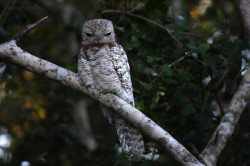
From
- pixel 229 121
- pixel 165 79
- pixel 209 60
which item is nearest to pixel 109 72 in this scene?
pixel 165 79

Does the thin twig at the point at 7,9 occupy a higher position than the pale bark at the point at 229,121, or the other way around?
the thin twig at the point at 7,9

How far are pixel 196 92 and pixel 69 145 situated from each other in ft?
8.75

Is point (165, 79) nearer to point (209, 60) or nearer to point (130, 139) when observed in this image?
point (209, 60)

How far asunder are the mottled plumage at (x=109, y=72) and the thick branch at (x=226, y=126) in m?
0.71

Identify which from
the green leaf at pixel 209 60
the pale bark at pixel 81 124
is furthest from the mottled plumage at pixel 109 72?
the pale bark at pixel 81 124

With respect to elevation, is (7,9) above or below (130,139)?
above

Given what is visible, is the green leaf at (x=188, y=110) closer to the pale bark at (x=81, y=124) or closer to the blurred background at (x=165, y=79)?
the blurred background at (x=165, y=79)

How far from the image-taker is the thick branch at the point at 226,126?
3518mm

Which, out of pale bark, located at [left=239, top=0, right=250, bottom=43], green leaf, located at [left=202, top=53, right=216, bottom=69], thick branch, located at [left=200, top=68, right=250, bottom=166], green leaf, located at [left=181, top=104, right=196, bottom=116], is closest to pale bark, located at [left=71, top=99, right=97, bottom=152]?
green leaf, located at [left=181, top=104, right=196, bottom=116]

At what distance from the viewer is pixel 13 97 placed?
6.52 metres

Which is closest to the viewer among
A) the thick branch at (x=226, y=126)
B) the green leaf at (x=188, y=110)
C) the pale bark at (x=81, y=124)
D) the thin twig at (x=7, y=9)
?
the thick branch at (x=226, y=126)

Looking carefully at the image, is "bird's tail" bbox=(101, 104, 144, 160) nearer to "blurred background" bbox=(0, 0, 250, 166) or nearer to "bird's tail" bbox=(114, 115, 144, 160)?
"bird's tail" bbox=(114, 115, 144, 160)

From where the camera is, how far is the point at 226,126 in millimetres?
3680

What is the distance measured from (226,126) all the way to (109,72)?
1.40 meters
